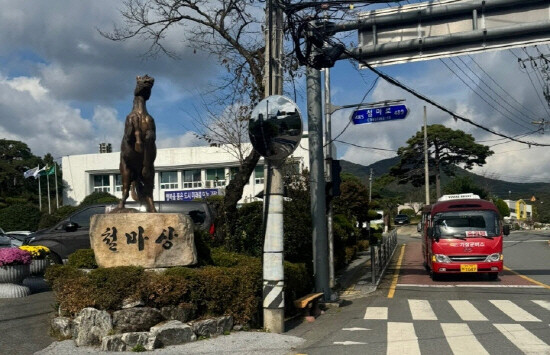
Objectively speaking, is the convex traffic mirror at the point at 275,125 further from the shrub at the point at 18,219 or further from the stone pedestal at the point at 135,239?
the shrub at the point at 18,219

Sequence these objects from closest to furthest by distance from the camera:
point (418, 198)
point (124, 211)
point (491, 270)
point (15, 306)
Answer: point (124, 211) → point (15, 306) → point (491, 270) → point (418, 198)

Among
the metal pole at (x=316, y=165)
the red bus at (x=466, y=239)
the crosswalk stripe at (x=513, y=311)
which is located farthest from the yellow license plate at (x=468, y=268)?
the metal pole at (x=316, y=165)

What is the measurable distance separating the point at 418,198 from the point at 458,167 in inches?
Answer: 847

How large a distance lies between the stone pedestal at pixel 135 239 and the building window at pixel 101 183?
4810 centimetres

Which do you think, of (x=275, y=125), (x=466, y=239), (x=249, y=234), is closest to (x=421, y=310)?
(x=249, y=234)

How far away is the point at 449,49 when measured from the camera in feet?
44.0

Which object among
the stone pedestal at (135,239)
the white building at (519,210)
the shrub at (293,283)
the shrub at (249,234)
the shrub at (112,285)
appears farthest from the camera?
the white building at (519,210)

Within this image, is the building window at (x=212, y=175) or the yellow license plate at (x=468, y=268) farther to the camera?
the building window at (x=212, y=175)

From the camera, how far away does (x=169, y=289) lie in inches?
355

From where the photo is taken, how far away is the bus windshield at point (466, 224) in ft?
58.6

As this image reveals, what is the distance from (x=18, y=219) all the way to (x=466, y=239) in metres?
33.2

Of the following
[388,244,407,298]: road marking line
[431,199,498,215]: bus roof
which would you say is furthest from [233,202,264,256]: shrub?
[431,199,498,215]: bus roof

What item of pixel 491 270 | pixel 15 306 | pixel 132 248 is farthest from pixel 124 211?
pixel 491 270

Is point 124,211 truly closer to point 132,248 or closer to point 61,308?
point 132,248
